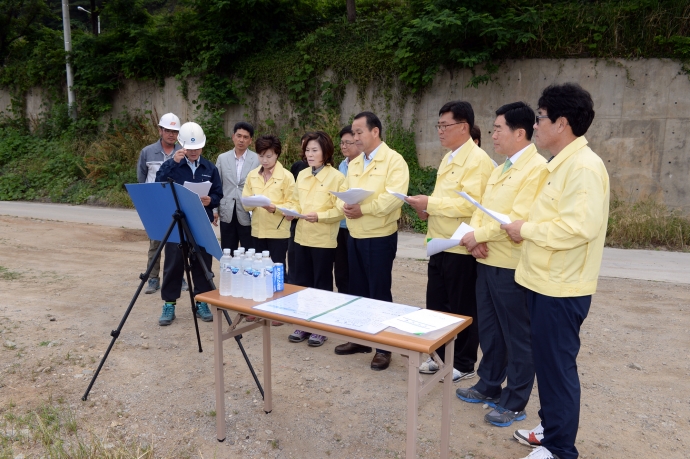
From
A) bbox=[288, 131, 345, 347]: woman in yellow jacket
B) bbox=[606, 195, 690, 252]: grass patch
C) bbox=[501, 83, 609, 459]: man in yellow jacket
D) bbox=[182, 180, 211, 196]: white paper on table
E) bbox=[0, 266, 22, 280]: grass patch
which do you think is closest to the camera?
bbox=[501, 83, 609, 459]: man in yellow jacket

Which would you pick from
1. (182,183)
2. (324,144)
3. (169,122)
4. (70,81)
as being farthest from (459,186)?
(70,81)

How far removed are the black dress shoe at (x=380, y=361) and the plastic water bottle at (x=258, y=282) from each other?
143 cm

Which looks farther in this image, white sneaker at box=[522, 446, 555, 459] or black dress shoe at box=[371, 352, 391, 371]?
black dress shoe at box=[371, 352, 391, 371]

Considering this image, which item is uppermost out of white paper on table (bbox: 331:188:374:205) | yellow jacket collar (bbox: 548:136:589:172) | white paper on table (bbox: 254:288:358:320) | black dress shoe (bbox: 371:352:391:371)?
yellow jacket collar (bbox: 548:136:589:172)

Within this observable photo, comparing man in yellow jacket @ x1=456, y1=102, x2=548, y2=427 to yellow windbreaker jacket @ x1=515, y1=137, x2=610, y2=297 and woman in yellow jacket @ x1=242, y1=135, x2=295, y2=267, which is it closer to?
yellow windbreaker jacket @ x1=515, y1=137, x2=610, y2=297

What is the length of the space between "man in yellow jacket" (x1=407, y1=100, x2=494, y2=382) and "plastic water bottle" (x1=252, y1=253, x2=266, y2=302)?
1.25 metres

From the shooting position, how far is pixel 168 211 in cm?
402

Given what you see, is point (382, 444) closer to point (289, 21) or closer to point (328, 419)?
point (328, 419)

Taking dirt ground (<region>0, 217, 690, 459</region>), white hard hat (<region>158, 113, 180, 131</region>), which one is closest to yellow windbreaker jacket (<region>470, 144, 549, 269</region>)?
dirt ground (<region>0, 217, 690, 459</region>)

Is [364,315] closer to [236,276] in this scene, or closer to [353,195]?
[236,276]

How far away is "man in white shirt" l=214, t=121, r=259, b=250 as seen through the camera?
5445mm

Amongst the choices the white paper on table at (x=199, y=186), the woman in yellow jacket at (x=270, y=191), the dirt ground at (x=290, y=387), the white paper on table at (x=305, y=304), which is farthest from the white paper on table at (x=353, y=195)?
the dirt ground at (x=290, y=387)

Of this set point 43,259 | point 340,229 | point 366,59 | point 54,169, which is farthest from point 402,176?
point 54,169

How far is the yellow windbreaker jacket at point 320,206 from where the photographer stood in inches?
185
